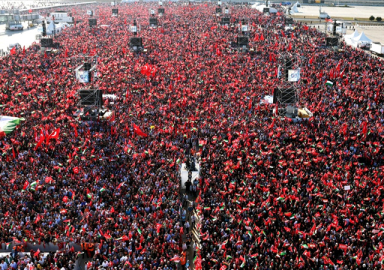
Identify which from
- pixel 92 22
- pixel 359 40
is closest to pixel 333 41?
pixel 359 40

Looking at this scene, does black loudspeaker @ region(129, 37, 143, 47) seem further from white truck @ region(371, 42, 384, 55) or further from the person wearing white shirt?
the person wearing white shirt

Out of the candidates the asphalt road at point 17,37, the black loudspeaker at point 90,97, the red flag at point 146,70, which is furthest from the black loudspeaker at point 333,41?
the asphalt road at point 17,37

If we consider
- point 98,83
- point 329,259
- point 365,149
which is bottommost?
point 329,259

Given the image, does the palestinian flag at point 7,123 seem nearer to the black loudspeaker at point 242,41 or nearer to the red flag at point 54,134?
the red flag at point 54,134

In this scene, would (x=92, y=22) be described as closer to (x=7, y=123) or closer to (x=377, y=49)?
(x=377, y=49)

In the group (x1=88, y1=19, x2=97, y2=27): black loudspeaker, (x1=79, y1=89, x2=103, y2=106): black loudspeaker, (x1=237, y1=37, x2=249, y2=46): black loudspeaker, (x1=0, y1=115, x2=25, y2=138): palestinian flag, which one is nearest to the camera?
(x1=0, y1=115, x2=25, y2=138): palestinian flag

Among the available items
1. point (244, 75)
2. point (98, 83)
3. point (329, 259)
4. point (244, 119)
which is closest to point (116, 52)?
point (98, 83)

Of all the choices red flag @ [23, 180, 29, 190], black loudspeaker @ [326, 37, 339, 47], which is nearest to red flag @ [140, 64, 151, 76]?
red flag @ [23, 180, 29, 190]

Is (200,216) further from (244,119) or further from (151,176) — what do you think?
(244,119)
